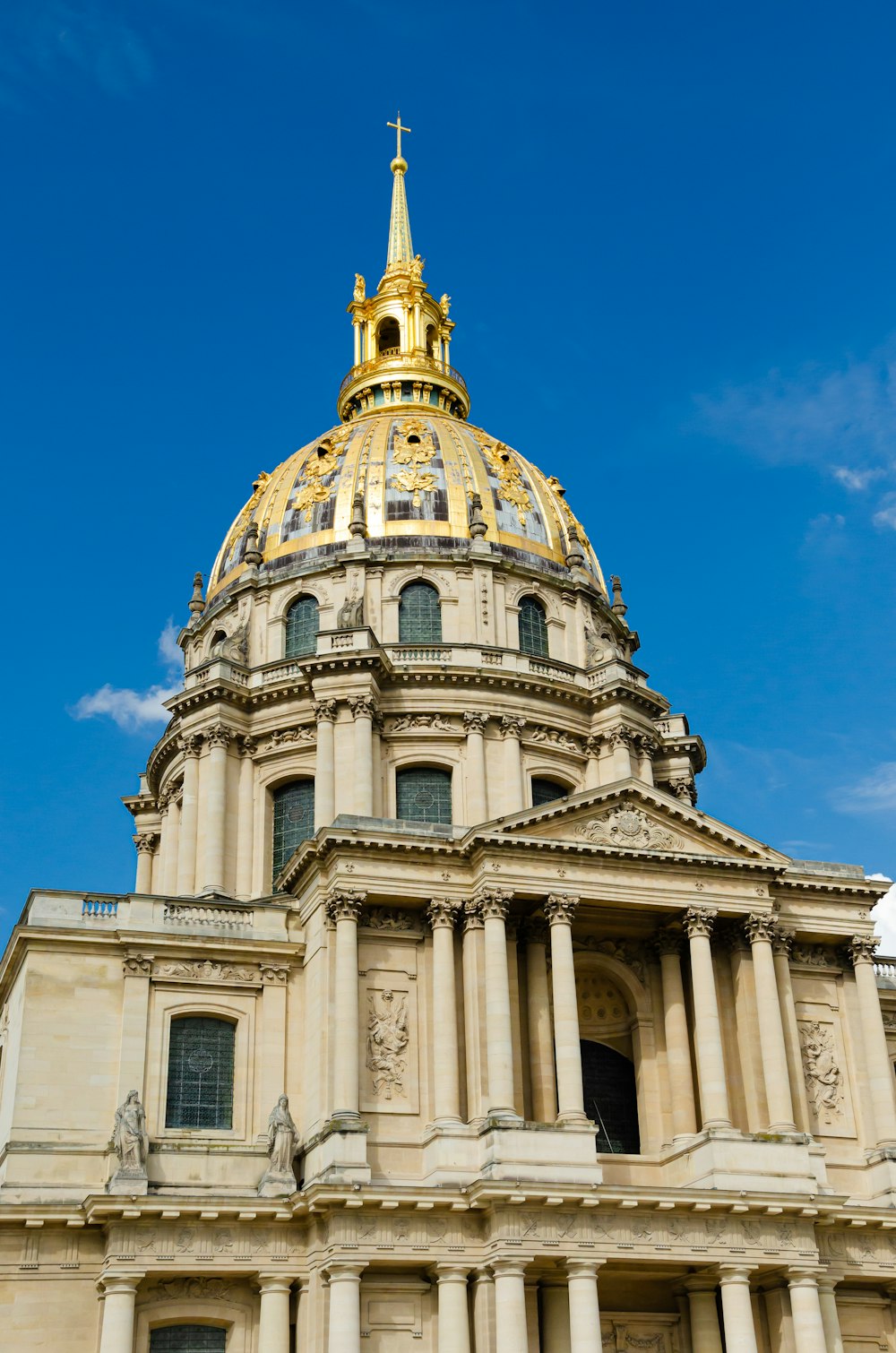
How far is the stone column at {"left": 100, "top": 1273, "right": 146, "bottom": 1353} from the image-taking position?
3325 centimetres

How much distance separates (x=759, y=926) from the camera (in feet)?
131

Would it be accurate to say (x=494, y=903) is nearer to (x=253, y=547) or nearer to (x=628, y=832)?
(x=628, y=832)

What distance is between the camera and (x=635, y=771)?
169ft

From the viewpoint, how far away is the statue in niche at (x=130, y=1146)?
34.5 meters

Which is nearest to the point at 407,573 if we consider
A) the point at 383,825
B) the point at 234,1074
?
the point at 383,825

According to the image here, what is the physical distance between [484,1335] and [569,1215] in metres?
3.13

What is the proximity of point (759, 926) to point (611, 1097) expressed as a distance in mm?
6000

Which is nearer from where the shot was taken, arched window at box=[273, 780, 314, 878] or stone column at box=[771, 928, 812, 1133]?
stone column at box=[771, 928, 812, 1133]

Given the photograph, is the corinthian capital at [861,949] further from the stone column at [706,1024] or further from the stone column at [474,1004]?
the stone column at [474,1004]

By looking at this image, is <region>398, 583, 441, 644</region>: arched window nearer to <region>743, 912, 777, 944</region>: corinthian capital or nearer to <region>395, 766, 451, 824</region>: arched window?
<region>395, 766, 451, 824</region>: arched window

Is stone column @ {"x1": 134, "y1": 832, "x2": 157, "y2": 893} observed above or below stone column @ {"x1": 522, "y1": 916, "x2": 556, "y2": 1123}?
above

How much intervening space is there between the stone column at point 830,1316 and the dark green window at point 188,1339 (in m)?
14.0

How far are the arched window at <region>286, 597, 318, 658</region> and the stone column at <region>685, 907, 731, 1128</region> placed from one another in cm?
1865

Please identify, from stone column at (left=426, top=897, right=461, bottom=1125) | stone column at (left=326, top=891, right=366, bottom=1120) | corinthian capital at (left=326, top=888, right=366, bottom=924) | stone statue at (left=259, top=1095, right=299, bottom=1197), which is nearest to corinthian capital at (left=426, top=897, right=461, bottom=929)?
stone column at (left=426, top=897, right=461, bottom=1125)
